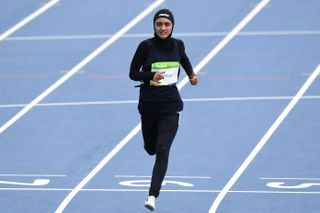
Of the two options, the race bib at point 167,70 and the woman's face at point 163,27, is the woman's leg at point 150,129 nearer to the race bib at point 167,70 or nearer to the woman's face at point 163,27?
the race bib at point 167,70

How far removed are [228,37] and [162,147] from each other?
8.76 metres

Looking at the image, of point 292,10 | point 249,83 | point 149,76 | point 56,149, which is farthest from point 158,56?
point 292,10

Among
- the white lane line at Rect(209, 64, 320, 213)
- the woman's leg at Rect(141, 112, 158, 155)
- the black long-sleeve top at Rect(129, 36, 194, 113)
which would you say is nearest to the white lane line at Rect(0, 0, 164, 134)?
the white lane line at Rect(209, 64, 320, 213)

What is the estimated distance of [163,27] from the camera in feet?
32.5

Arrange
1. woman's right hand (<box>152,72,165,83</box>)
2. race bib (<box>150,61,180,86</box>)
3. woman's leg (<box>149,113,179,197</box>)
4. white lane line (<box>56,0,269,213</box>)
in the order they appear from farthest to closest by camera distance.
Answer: white lane line (<box>56,0,269,213</box>)
race bib (<box>150,61,180,86</box>)
woman's leg (<box>149,113,179,197</box>)
woman's right hand (<box>152,72,165,83</box>)

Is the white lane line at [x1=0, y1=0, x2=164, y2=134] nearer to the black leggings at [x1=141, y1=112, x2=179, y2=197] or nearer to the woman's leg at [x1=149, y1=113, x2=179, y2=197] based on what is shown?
the black leggings at [x1=141, y1=112, x2=179, y2=197]

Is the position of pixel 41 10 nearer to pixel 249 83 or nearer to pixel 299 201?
pixel 249 83

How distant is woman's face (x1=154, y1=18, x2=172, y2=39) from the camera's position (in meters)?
9.90

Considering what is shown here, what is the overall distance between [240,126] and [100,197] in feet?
11.8

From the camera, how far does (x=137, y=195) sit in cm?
1105

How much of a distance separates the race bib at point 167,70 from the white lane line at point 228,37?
19.6 ft

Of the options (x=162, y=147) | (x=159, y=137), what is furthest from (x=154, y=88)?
(x=162, y=147)

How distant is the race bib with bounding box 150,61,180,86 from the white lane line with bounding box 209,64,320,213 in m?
1.42

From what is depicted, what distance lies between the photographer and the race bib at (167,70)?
9992 mm
